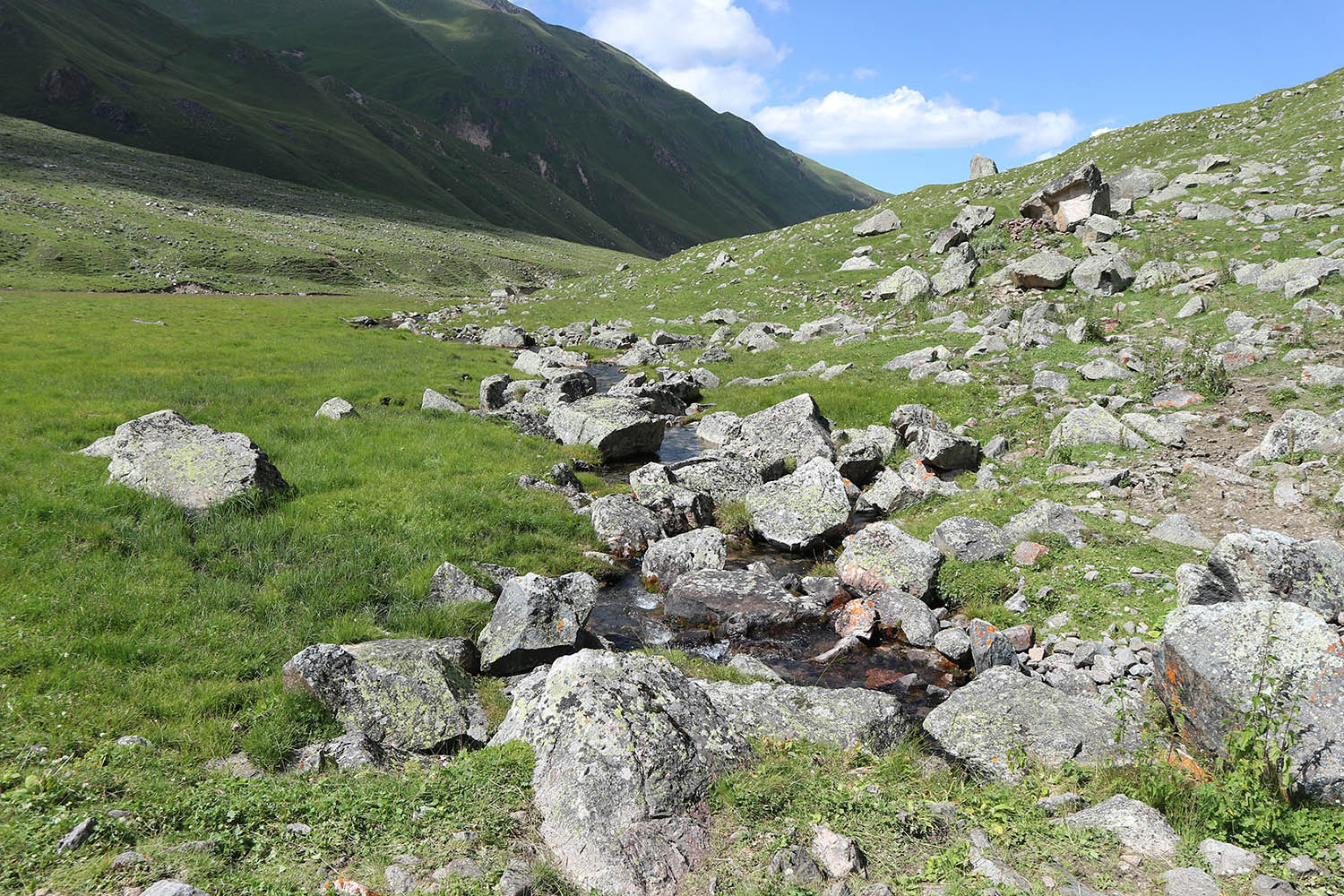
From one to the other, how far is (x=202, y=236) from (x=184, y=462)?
9235 centimetres

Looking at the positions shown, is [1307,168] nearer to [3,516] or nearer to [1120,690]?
[1120,690]

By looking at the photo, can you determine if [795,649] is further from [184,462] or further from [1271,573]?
[184,462]

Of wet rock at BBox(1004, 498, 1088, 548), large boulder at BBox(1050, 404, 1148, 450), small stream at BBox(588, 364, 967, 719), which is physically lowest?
small stream at BBox(588, 364, 967, 719)

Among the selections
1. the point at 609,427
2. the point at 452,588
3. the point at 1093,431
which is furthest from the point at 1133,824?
the point at 609,427

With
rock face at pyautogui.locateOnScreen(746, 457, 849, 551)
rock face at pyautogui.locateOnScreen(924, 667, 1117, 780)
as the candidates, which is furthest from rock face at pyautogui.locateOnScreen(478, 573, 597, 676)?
rock face at pyautogui.locateOnScreen(746, 457, 849, 551)

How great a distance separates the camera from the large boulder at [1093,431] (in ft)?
55.2

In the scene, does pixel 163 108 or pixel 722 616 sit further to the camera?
pixel 163 108

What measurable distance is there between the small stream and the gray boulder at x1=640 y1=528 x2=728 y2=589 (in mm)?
447

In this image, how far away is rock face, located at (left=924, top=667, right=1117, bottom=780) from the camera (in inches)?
320

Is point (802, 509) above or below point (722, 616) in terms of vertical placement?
above

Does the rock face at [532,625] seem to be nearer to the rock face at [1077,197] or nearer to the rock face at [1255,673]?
the rock face at [1255,673]

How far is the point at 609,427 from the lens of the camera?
23094 millimetres

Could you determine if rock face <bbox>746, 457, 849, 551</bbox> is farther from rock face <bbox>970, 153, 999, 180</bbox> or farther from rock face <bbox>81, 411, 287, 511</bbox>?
rock face <bbox>970, 153, 999, 180</bbox>

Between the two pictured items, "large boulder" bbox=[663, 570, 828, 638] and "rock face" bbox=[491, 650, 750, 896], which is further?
"large boulder" bbox=[663, 570, 828, 638]
